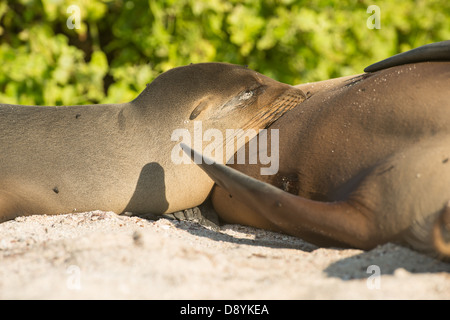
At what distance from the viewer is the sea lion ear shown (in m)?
2.33

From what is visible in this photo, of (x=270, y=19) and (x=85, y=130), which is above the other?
(x=270, y=19)

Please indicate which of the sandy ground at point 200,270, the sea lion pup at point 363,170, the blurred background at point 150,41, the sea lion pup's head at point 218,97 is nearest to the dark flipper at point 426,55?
the sea lion pup at point 363,170

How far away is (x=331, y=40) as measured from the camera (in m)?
4.74

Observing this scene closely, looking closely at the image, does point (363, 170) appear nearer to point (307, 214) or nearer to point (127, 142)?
point (307, 214)

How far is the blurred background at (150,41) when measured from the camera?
177 inches

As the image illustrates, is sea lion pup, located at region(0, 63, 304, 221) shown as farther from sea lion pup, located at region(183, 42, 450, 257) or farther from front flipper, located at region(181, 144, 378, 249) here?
front flipper, located at region(181, 144, 378, 249)

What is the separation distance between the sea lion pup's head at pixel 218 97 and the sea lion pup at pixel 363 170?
0.33ft

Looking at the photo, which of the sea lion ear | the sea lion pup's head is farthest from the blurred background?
the sea lion ear

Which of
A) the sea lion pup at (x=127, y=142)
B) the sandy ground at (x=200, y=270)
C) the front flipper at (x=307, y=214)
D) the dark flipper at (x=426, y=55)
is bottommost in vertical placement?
the sandy ground at (x=200, y=270)

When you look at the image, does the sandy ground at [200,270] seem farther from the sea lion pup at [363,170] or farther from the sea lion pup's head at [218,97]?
the sea lion pup's head at [218,97]
